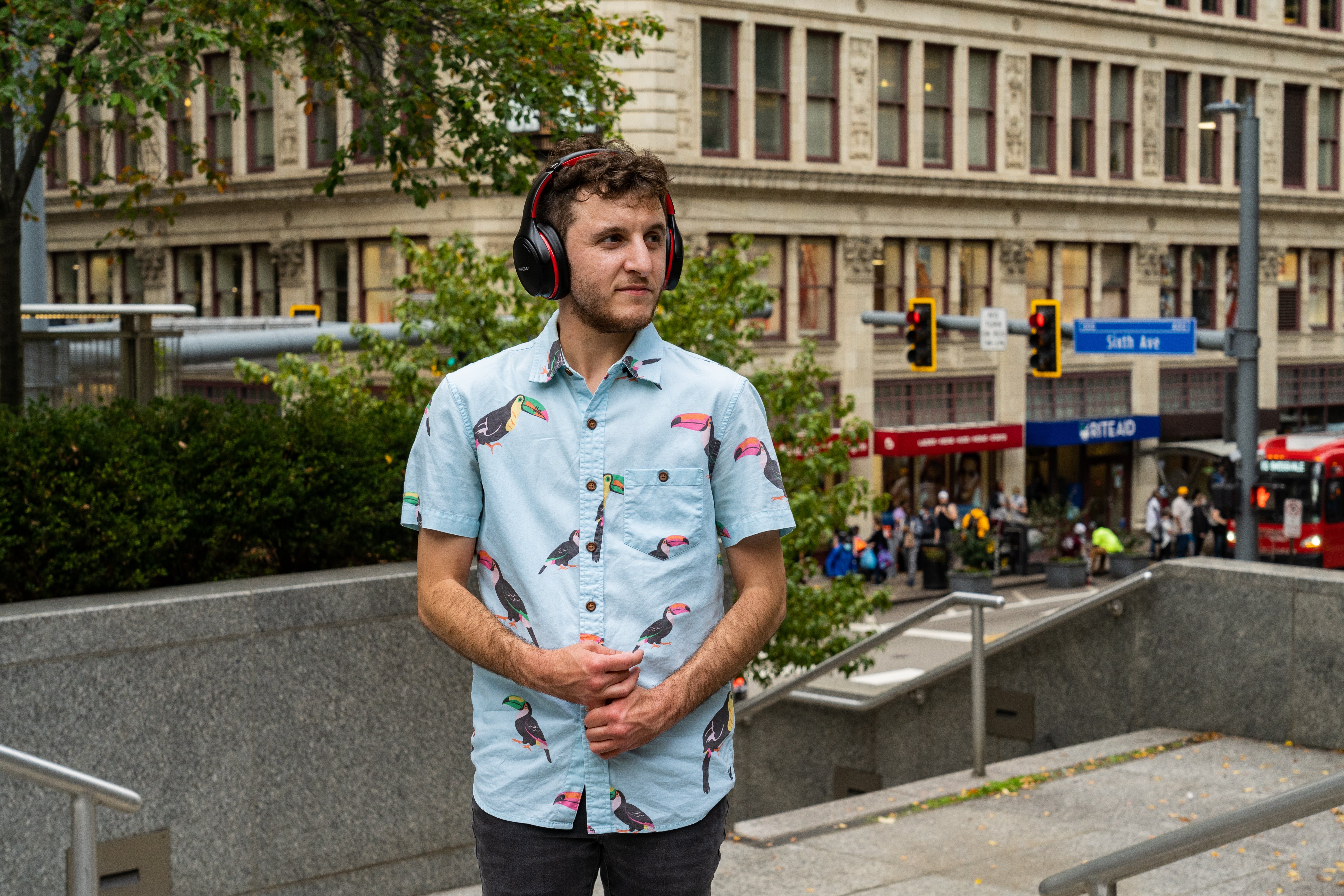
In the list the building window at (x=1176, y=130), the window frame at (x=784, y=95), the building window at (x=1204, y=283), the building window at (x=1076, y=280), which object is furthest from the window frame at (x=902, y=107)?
the building window at (x=1204, y=283)

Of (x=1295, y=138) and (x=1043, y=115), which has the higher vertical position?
(x=1295, y=138)

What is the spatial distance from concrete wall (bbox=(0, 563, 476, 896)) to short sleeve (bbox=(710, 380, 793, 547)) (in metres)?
3.09

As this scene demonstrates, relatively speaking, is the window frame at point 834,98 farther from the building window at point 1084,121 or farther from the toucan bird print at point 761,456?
the toucan bird print at point 761,456

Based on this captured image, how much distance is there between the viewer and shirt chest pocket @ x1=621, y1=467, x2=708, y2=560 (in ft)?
9.50

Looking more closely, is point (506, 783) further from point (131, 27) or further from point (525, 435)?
point (131, 27)

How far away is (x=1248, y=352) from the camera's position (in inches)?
888

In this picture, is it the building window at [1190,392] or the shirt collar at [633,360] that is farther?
the building window at [1190,392]

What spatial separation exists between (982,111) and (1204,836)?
36.8 metres

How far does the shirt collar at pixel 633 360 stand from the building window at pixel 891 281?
34166 mm

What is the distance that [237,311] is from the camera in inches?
1463

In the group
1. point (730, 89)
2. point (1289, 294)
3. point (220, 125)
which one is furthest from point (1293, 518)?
point (220, 125)

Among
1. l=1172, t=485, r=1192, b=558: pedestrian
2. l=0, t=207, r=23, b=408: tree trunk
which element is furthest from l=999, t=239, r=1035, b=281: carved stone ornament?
l=0, t=207, r=23, b=408: tree trunk

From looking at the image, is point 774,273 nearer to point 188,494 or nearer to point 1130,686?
point 1130,686

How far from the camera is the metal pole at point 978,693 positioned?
7.85 meters
